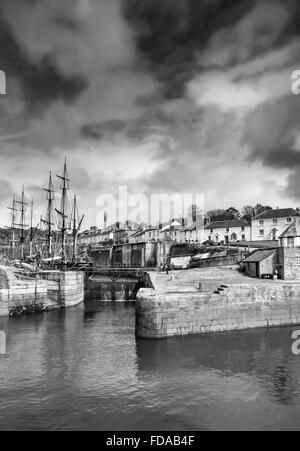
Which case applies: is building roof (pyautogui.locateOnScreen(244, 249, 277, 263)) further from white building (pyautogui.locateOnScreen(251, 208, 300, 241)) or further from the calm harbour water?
white building (pyautogui.locateOnScreen(251, 208, 300, 241))

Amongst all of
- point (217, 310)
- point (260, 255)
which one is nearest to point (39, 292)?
point (217, 310)

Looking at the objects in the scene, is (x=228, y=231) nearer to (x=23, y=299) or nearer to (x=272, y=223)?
(x=272, y=223)

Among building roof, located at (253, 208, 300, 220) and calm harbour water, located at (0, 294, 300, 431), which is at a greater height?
building roof, located at (253, 208, 300, 220)

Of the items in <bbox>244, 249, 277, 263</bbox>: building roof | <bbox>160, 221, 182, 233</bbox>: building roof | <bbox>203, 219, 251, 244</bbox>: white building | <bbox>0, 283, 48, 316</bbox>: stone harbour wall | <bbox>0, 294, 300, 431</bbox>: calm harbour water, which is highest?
<bbox>160, 221, 182, 233</bbox>: building roof

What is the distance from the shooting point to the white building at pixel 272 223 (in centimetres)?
6519

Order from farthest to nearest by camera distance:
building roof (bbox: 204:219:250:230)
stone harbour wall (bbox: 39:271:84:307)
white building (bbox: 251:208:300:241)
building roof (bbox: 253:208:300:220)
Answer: building roof (bbox: 204:219:250:230) → building roof (bbox: 253:208:300:220) → white building (bbox: 251:208:300:241) → stone harbour wall (bbox: 39:271:84:307)

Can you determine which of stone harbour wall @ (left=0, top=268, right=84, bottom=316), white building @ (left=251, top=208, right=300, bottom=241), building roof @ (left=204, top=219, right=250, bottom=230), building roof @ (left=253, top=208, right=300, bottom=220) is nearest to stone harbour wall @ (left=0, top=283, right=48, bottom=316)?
stone harbour wall @ (left=0, top=268, right=84, bottom=316)

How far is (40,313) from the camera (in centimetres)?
3566

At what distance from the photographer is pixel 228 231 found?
243 ft

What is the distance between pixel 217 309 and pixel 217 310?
0.23 feet

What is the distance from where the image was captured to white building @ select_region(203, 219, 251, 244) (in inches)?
2803
